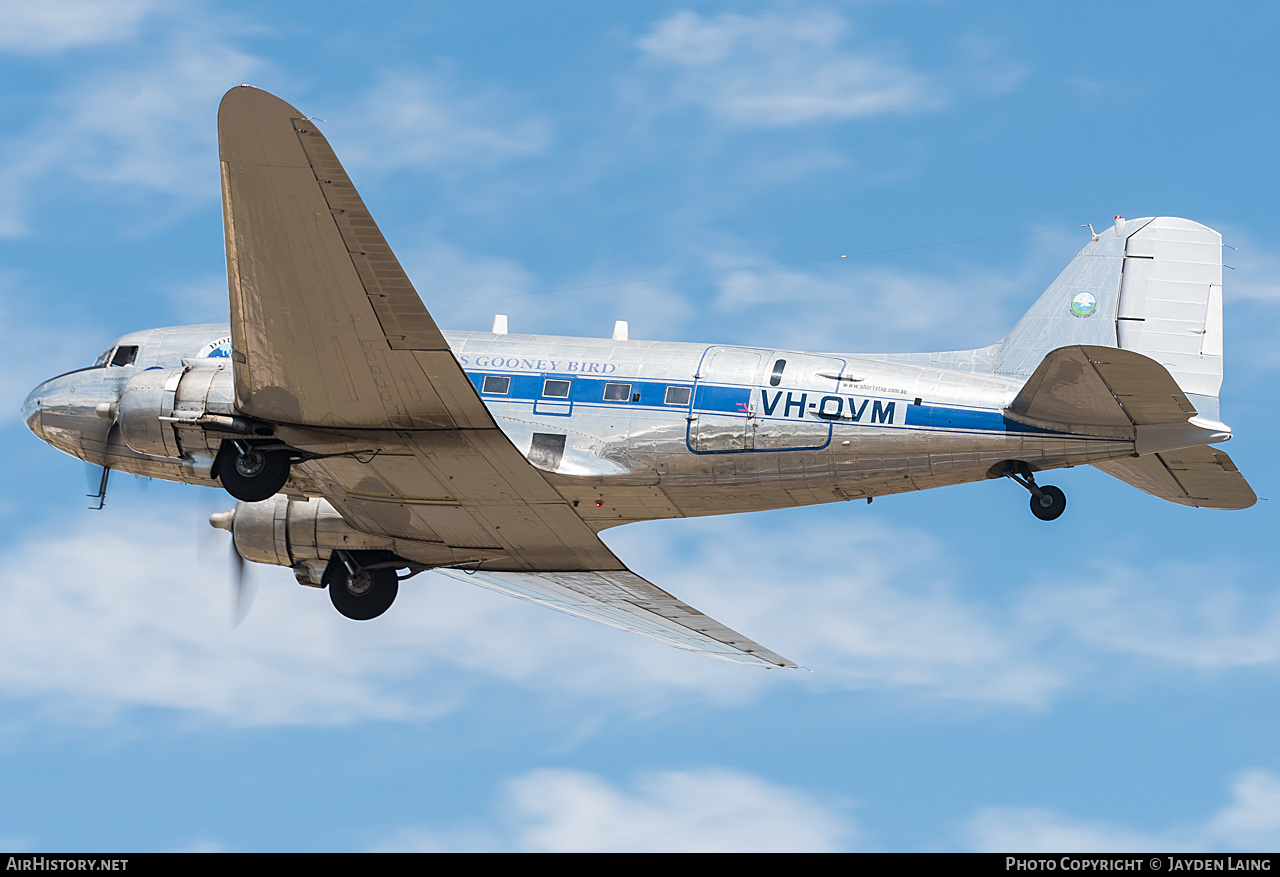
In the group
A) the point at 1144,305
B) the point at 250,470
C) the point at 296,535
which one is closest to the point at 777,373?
the point at 1144,305

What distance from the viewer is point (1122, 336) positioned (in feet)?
70.5

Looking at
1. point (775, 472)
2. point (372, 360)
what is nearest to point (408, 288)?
point (372, 360)

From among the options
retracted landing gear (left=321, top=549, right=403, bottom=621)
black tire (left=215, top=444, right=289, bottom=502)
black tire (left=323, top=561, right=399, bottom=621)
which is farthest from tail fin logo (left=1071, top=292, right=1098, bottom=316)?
black tire (left=323, top=561, right=399, bottom=621)

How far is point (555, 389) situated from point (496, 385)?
926 millimetres

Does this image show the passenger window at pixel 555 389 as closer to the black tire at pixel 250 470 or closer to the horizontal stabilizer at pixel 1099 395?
the black tire at pixel 250 470

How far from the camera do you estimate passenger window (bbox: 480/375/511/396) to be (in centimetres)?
2172

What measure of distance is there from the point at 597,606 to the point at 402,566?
3386mm

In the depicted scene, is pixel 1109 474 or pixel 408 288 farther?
pixel 1109 474

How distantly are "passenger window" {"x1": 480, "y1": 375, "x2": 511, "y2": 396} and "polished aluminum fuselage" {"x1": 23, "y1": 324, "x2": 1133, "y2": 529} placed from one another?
0.08ft

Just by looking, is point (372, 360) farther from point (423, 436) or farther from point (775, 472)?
point (775, 472)

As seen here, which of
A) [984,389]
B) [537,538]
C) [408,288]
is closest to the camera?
[408,288]

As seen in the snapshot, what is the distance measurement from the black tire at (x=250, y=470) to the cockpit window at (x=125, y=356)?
11.6ft

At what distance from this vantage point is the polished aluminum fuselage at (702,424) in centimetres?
2005

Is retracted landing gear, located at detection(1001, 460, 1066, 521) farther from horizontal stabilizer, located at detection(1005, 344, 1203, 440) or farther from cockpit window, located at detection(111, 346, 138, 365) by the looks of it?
cockpit window, located at detection(111, 346, 138, 365)
